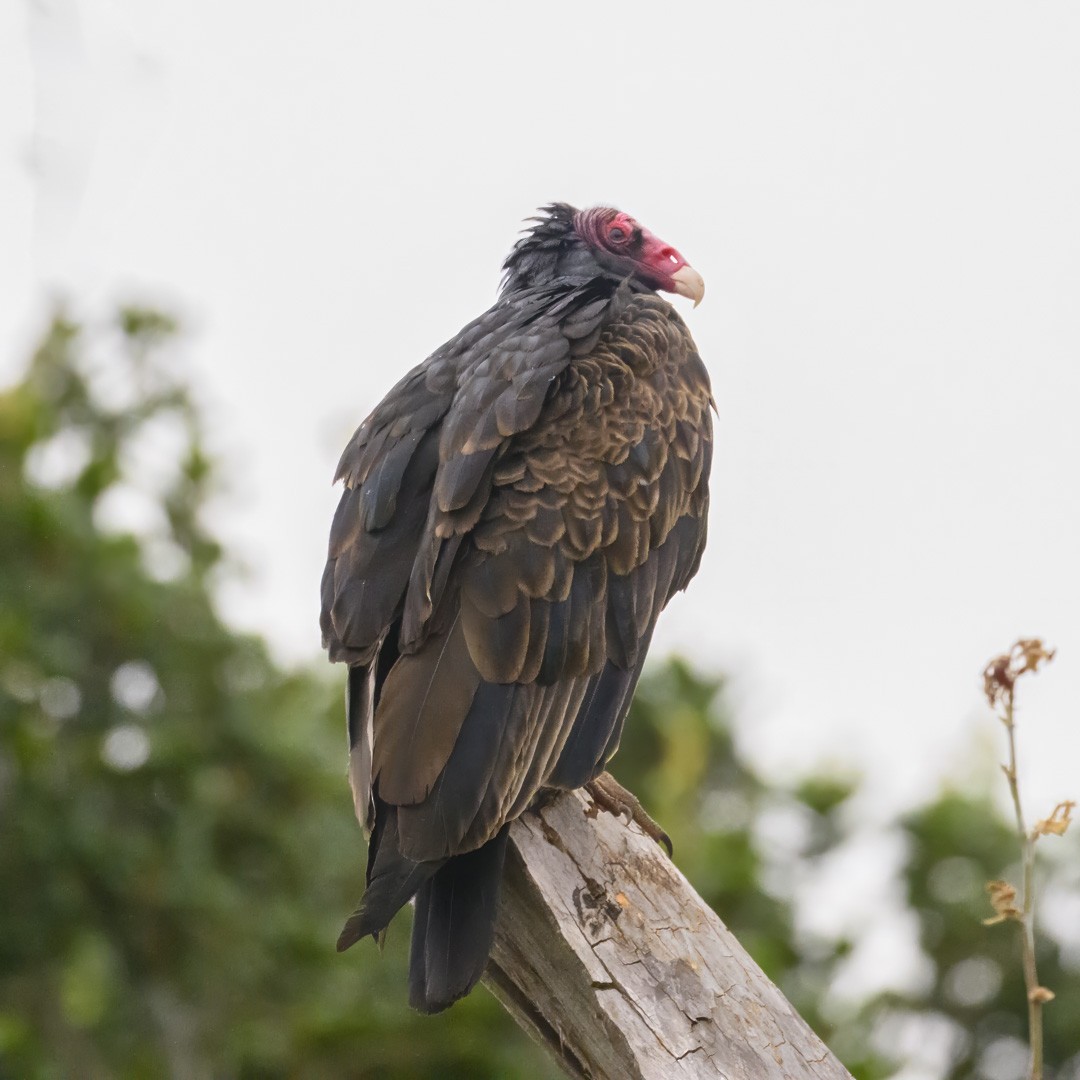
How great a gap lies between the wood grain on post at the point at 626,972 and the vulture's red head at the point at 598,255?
7.49 ft

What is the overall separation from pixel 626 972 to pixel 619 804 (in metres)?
0.69

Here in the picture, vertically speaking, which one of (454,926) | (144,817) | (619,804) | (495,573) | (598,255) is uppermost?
(598,255)

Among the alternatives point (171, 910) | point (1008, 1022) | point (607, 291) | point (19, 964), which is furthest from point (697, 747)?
point (607, 291)

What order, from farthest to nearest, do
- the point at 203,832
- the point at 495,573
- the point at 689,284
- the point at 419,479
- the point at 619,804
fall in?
1. the point at 203,832
2. the point at 689,284
3. the point at 419,479
4. the point at 619,804
5. the point at 495,573

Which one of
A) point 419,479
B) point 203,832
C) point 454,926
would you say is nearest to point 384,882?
point 454,926

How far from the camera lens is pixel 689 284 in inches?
215

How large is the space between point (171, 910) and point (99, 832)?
0.66 m

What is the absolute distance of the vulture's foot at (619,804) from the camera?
4.05 m

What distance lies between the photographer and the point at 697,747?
368 inches

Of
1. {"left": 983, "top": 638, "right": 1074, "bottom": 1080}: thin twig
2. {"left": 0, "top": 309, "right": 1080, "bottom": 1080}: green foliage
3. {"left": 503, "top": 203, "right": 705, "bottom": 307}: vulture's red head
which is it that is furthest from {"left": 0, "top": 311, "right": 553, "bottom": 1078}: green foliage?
{"left": 983, "top": 638, "right": 1074, "bottom": 1080}: thin twig

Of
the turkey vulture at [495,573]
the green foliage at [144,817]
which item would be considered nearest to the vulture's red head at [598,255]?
the turkey vulture at [495,573]

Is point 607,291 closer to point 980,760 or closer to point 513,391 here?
point 513,391

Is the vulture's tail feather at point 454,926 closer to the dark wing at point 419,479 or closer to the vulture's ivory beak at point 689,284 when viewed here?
the dark wing at point 419,479

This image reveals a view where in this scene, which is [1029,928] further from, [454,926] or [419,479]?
[419,479]
